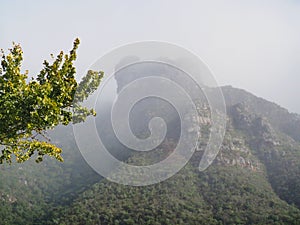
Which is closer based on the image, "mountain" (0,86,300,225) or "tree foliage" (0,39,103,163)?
"tree foliage" (0,39,103,163)

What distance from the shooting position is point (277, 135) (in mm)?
79188

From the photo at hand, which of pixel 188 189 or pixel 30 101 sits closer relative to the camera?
pixel 30 101

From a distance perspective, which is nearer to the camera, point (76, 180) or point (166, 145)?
point (166, 145)

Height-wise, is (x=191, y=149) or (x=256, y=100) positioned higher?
(x=256, y=100)

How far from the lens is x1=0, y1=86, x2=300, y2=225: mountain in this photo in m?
45.3

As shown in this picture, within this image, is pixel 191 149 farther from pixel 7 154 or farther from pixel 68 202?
pixel 7 154

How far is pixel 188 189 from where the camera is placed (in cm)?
5250

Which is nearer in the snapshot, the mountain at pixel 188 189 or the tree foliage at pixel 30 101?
the tree foliage at pixel 30 101

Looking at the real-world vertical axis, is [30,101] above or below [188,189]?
above

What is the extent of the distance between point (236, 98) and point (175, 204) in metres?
62.6

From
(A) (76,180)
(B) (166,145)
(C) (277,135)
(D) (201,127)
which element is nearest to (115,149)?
(B) (166,145)

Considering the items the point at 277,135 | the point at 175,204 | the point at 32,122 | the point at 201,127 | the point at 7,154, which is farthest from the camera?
the point at 277,135

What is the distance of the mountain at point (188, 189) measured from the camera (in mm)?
45344

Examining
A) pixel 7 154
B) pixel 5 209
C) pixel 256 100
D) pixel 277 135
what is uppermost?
pixel 256 100
